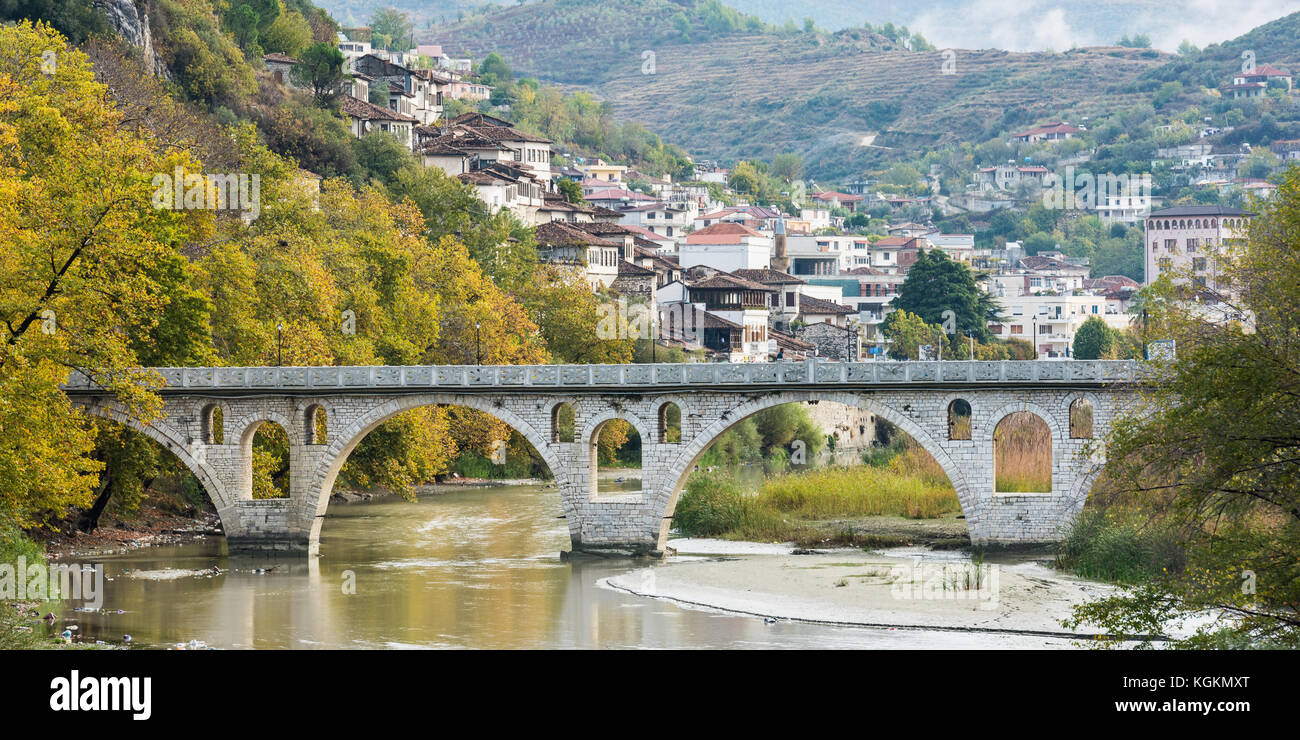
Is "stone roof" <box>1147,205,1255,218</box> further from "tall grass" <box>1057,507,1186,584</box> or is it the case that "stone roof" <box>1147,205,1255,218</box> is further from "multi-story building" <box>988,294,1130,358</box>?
"tall grass" <box>1057,507,1186,584</box>

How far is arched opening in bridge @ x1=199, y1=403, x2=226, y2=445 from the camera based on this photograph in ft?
179

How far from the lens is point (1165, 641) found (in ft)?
114

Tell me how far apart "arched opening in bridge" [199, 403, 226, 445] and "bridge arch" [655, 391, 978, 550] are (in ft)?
47.5

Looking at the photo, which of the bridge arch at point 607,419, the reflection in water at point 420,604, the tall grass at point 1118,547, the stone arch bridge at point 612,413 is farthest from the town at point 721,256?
the reflection in water at point 420,604

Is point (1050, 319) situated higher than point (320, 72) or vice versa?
point (320, 72)

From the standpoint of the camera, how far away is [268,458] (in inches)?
2243

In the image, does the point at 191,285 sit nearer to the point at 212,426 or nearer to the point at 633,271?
the point at 212,426

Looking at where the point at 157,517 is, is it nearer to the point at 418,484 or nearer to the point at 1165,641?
the point at 418,484

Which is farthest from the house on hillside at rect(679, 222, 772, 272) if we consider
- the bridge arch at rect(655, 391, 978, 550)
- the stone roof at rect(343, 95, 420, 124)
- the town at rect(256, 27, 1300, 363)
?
the bridge arch at rect(655, 391, 978, 550)

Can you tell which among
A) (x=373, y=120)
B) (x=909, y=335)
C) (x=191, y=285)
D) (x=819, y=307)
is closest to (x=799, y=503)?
(x=191, y=285)

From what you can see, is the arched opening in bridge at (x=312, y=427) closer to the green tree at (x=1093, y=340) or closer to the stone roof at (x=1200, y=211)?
the green tree at (x=1093, y=340)

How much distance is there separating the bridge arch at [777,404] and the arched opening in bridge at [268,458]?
12.5 m

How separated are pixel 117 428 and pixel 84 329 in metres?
11.5

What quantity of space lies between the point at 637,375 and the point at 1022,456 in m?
15.8
